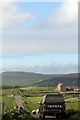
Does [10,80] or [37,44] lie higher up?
[37,44]

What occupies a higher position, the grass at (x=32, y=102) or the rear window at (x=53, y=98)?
the rear window at (x=53, y=98)

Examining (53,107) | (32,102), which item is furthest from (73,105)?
(32,102)

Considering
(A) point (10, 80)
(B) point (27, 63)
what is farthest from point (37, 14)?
(A) point (10, 80)

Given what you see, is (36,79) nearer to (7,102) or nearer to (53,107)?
(53,107)

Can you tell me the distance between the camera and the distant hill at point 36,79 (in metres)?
5.30

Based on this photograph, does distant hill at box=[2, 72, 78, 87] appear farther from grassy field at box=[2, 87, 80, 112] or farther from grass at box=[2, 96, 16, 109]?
grass at box=[2, 96, 16, 109]

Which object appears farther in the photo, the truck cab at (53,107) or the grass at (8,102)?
the grass at (8,102)

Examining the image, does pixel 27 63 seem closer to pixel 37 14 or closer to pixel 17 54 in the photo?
pixel 17 54

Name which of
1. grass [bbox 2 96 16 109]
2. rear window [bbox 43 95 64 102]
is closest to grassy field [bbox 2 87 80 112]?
grass [bbox 2 96 16 109]

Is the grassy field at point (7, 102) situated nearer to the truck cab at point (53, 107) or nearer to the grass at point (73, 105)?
the truck cab at point (53, 107)

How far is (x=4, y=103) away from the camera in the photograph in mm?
5289

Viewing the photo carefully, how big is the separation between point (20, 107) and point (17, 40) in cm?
160

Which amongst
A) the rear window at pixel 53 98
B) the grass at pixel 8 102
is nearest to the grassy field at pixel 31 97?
the grass at pixel 8 102

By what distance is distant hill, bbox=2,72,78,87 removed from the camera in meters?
5.30
